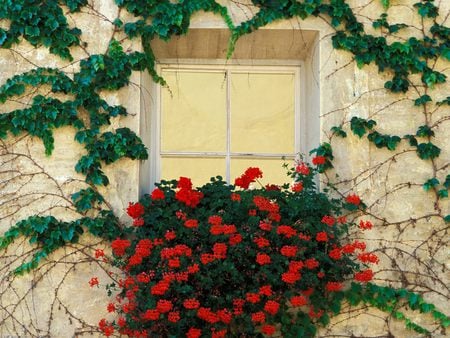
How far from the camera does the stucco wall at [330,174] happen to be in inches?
197

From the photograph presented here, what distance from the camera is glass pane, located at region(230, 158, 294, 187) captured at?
561 cm

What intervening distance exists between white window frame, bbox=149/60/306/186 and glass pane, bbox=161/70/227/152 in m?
0.03

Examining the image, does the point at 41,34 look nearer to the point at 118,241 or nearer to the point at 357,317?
the point at 118,241

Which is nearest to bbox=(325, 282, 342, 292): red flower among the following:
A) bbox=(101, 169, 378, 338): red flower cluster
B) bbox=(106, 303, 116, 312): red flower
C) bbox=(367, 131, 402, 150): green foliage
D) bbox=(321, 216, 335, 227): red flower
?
bbox=(101, 169, 378, 338): red flower cluster

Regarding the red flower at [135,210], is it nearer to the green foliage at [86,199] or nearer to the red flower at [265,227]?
the green foliage at [86,199]

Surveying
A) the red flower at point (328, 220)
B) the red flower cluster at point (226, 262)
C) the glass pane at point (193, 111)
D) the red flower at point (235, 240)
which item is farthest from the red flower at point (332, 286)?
the glass pane at point (193, 111)

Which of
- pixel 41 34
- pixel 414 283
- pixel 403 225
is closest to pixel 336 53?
pixel 403 225

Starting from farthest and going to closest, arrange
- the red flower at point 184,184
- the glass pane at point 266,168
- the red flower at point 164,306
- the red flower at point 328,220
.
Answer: the glass pane at point 266,168, the red flower at point 184,184, the red flower at point 328,220, the red flower at point 164,306

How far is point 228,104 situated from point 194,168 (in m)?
0.49

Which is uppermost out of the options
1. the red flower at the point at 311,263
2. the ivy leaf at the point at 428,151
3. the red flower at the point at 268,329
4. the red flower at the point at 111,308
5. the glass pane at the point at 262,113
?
the glass pane at the point at 262,113

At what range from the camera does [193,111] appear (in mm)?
5777

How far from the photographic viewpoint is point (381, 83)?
17.6 feet

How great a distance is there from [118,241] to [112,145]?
65 centimetres

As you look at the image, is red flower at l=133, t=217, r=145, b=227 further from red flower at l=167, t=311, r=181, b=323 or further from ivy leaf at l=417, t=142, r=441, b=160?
ivy leaf at l=417, t=142, r=441, b=160
